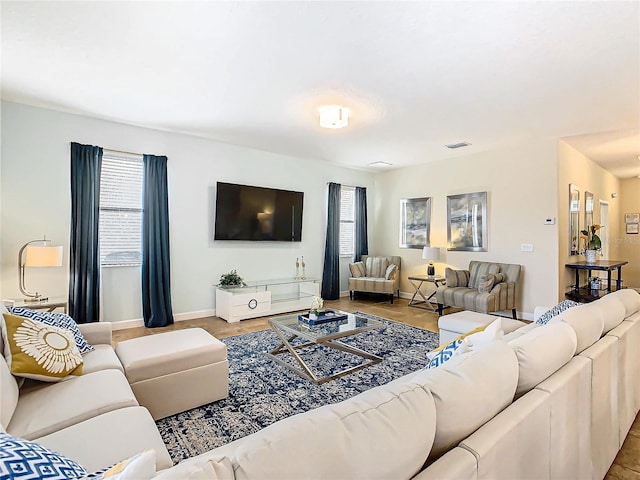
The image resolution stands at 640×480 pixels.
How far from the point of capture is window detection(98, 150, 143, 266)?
443cm

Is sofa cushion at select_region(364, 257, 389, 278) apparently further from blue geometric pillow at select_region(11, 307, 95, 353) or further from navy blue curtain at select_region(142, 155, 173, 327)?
blue geometric pillow at select_region(11, 307, 95, 353)

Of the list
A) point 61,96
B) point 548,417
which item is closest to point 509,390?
point 548,417

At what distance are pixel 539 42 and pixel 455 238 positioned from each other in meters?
4.00

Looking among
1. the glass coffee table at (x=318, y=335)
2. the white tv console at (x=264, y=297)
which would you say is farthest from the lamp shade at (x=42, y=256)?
the glass coffee table at (x=318, y=335)

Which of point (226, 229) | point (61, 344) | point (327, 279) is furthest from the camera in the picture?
point (327, 279)

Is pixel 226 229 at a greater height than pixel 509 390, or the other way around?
pixel 226 229

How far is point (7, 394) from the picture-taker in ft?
4.95

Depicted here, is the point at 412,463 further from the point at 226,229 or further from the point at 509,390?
the point at 226,229

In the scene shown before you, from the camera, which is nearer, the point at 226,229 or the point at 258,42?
the point at 258,42

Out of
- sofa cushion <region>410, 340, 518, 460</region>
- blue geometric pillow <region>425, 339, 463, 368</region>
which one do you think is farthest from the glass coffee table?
sofa cushion <region>410, 340, 518, 460</region>

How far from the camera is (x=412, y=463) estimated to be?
31.2 inches

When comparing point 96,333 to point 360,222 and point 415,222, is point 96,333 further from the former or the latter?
point 415,222

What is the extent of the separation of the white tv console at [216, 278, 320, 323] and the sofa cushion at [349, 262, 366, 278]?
0.84 meters

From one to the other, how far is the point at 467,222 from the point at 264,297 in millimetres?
3707
